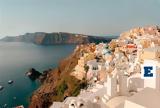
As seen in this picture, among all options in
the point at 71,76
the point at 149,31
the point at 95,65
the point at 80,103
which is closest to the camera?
the point at 80,103

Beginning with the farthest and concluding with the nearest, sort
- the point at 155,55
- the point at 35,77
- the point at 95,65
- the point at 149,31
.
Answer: the point at 35,77, the point at 149,31, the point at 95,65, the point at 155,55

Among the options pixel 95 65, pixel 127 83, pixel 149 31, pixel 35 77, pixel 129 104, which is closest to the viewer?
pixel 129 104

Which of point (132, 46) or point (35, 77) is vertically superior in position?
point (132, 46)

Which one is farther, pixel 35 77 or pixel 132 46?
pixel 35 77

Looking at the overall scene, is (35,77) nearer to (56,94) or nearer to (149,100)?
(56,94)

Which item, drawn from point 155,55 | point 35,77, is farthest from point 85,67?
point 35,77

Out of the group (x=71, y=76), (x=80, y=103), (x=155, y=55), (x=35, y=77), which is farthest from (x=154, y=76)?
(x=35, y=77)

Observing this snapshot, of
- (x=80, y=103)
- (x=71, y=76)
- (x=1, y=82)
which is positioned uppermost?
(x=80, y=103)

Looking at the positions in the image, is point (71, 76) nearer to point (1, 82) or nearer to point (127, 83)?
point (127, 83)

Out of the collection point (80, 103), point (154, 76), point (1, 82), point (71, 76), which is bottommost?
point (1, 82)
